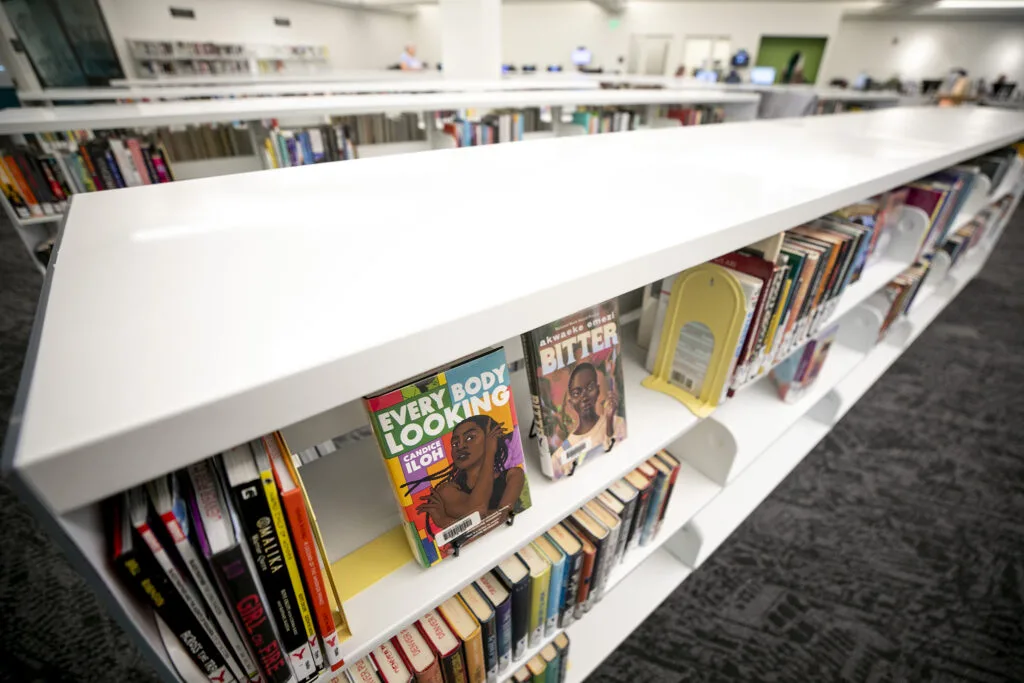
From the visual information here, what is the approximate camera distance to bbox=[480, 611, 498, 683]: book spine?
0.81 metres

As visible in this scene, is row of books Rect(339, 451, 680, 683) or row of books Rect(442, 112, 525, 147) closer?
row of books Rect(339, 451, 680, 683)

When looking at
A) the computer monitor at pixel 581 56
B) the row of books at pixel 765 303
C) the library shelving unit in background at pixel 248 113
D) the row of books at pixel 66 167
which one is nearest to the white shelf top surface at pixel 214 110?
the library shelving unit in background at pixel 248 113

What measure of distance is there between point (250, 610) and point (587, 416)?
1.89ft

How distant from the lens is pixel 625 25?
12.4m

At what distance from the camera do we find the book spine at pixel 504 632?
0.82 m

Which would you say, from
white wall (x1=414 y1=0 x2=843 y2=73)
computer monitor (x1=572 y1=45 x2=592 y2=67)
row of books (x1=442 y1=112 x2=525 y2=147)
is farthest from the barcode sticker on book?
white wall (x1=414 y1=0 x2=843 y2=73)

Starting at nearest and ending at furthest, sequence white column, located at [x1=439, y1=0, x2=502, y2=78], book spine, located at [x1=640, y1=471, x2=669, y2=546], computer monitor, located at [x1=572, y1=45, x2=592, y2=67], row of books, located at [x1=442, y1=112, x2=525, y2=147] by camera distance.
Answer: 1. book spine, located at [x1=640, y1=471, x2=669, y2=546]
2. row of books, located at [x1=442, y1=112, x2=525, y2=147]
3. white column, located at [x1=439, y1=0, x2=502, y2=78]
4. computer monitor, located at [x1=572, y1=45, x2=592, y2=67]

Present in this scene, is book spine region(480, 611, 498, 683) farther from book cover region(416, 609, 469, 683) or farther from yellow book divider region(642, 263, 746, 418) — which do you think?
yellow book divider region(642, 263, 746, 418)

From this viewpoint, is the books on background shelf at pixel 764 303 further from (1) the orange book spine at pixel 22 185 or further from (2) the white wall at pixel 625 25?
(2) the white wall at pixel 625 25

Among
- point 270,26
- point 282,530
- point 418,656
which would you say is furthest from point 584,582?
point 270,26

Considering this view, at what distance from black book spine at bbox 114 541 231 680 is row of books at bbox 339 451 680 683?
13.3 inches

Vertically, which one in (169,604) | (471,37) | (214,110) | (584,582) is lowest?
(584,582)

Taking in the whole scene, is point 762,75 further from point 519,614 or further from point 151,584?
point 151,584

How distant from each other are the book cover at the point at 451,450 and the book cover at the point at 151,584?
0.80 feet
